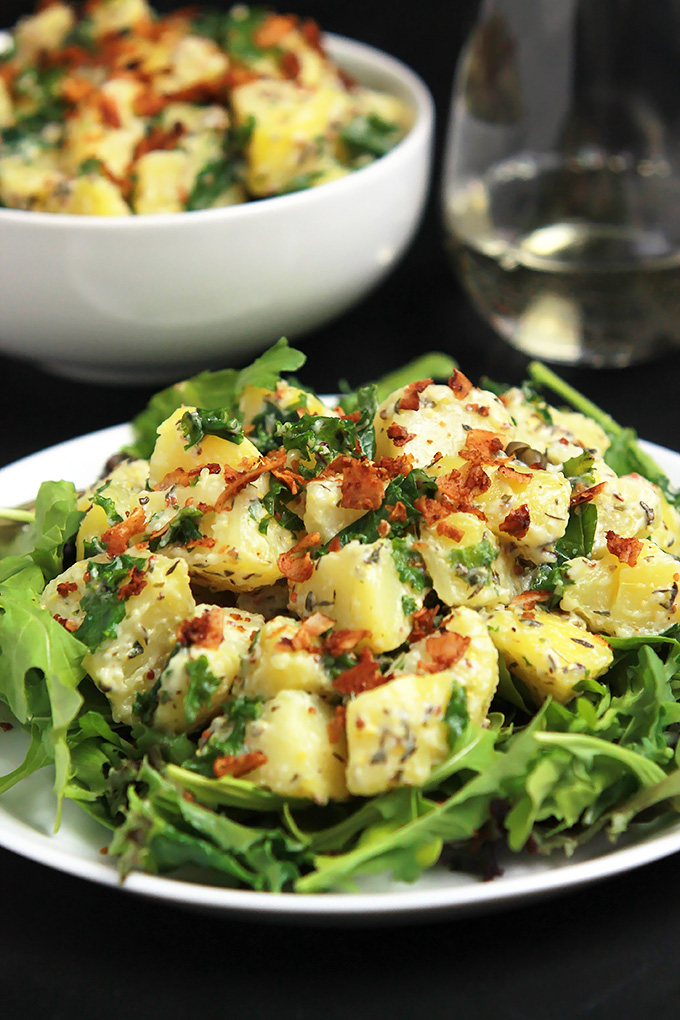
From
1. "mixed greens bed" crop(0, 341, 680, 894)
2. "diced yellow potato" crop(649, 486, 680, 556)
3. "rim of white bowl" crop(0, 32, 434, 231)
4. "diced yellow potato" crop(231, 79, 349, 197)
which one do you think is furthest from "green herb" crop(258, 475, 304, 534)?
"diced yellow potato" crop(231, 79, 349, 197)

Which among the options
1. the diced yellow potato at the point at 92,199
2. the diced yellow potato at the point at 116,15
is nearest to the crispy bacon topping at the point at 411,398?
the diced yellow potato at the point at 92,199

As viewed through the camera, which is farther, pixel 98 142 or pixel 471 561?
pixel 98 142

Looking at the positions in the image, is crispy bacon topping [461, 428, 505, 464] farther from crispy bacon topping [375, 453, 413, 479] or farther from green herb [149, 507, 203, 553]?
green herb [149, 507, 203, 553]

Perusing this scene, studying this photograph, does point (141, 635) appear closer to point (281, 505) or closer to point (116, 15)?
point (281, 505)

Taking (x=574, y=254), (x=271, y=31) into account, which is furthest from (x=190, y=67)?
(x=574, y=254)

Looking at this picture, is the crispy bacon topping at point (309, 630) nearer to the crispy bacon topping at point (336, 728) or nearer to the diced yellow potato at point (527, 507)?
the crispy bacon topping at point (336, 728)
